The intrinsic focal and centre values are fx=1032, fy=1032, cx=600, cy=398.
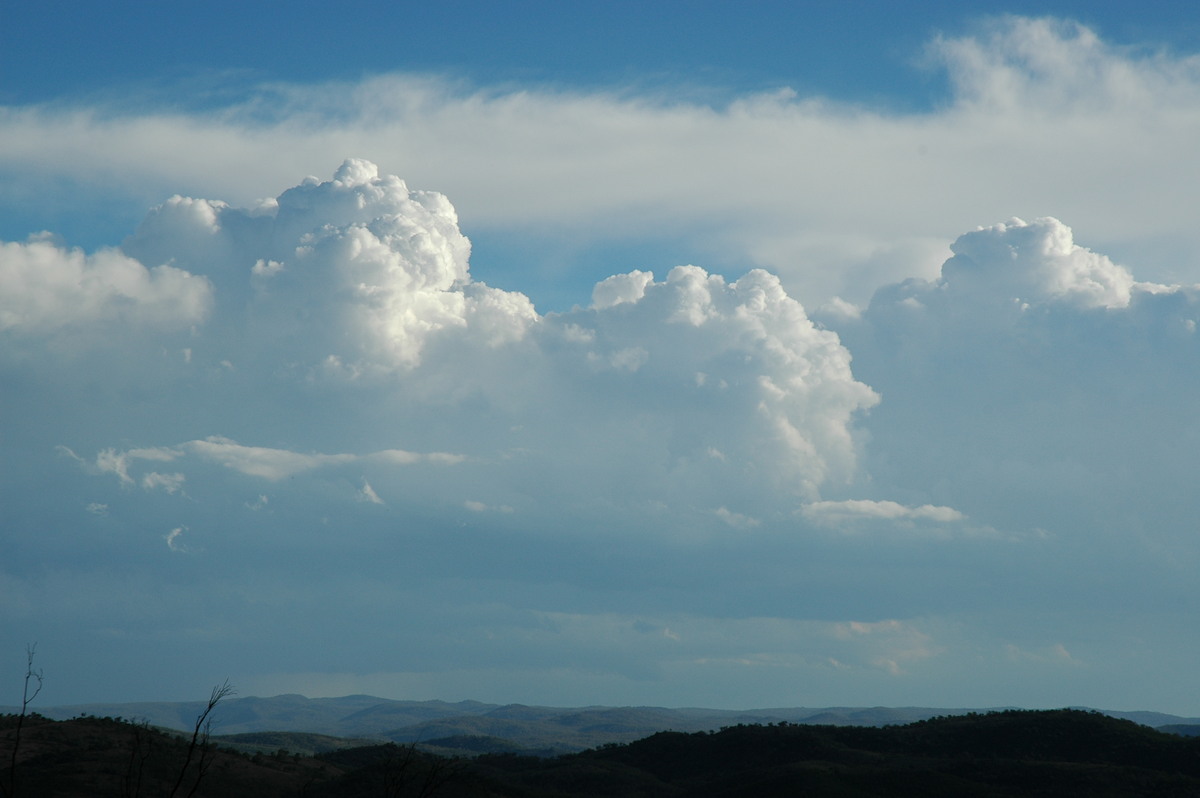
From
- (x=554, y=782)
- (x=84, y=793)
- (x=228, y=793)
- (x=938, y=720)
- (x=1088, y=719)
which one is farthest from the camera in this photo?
(x=938, y=720)

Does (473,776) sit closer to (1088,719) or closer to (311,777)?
(311,777)

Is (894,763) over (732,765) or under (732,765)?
over

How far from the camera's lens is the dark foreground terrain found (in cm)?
5922

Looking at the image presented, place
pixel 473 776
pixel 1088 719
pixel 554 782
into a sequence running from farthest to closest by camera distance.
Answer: pixel 1088 719
pixel 554 782
pixel 473 776

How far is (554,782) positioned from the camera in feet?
242

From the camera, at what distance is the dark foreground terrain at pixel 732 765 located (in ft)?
194

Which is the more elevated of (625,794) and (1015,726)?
(1015,726)

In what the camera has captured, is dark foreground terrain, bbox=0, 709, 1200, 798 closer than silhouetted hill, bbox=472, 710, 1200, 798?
Yes

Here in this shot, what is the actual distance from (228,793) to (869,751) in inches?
1798

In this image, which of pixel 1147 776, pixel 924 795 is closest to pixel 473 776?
pixel 924 795

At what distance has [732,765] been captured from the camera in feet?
254

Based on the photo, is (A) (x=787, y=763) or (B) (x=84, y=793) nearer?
(B) (x=84, y=793)

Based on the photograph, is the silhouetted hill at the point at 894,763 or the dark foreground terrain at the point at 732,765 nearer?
the dark foreground terrain at the point at 732,765

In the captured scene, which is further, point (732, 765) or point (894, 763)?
point (732, 765)
